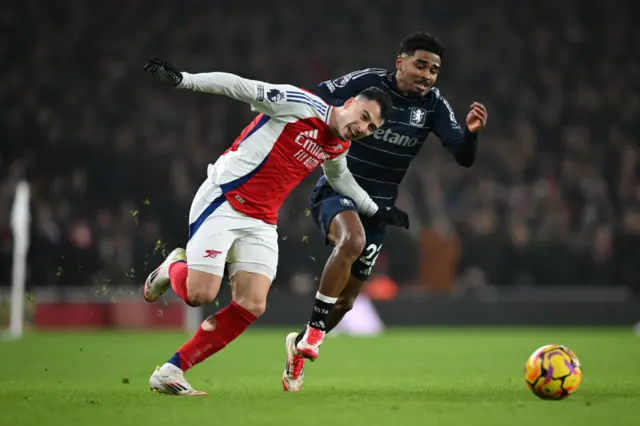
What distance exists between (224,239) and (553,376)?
227 centimetres

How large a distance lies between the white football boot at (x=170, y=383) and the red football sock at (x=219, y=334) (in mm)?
134

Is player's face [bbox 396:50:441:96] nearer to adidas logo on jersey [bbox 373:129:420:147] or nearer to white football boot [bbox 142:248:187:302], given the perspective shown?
adidas logo on jersey [bbox 373:129:420:147]

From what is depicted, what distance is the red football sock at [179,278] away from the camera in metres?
6.96

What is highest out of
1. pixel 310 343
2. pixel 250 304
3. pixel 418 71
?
pixel 418 71

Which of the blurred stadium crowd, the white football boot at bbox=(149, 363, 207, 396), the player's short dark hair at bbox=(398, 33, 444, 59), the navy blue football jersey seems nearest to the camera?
the white football boot at bbox=(149, 363, 207, 396)

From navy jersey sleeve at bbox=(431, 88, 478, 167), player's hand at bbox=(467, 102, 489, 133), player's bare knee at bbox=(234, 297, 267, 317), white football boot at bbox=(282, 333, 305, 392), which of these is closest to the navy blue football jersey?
navy jersey sleeve at bbox=(431, 88, 478, 167)

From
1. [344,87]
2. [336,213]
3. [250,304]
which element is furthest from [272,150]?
[344,87]

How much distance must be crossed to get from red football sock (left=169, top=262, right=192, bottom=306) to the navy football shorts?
1.32 m

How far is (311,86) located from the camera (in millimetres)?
21297

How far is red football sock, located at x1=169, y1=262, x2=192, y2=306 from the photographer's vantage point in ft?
22.9

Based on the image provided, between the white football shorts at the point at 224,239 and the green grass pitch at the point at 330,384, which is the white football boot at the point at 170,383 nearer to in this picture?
the green grass pitch at the point at 330,384

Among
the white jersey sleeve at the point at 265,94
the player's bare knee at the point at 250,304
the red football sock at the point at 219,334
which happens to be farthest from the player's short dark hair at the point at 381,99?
the red football sock at the point at 219,334

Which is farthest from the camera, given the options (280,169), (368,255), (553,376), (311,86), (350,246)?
(311,86)

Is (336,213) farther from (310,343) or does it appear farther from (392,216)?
(310,343)
